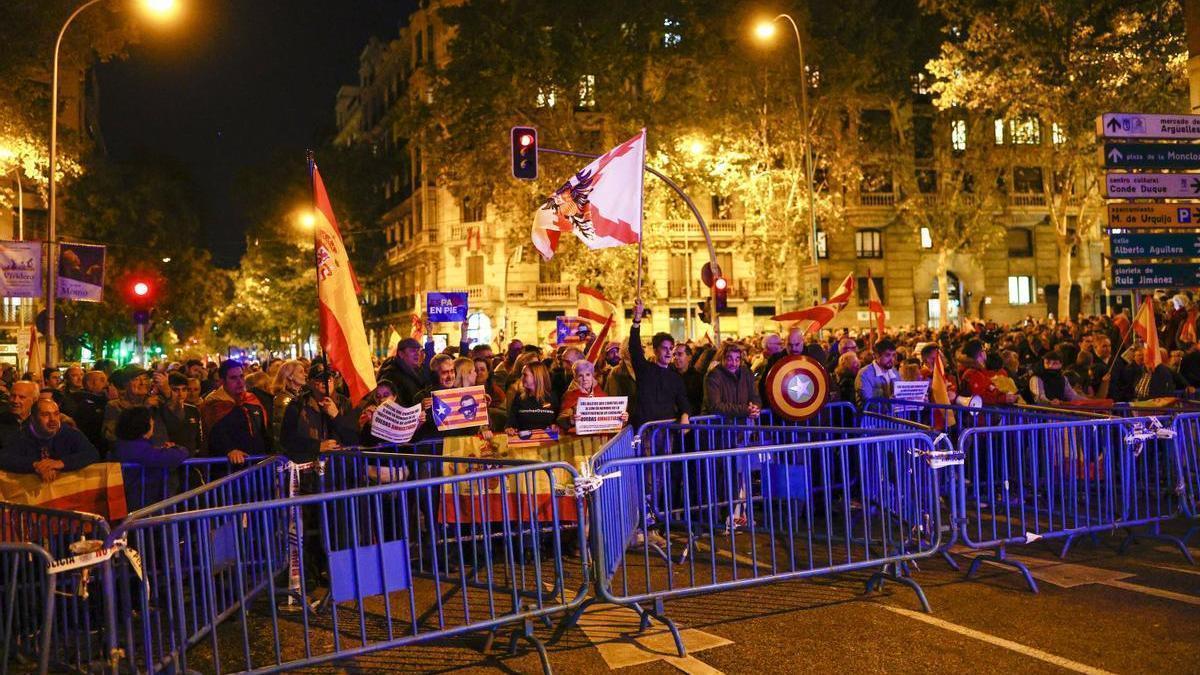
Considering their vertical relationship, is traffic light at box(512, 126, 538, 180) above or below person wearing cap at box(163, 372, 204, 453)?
above

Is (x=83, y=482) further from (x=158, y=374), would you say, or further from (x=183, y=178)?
(x=183, y=178)

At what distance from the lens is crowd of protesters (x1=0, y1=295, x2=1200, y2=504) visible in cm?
783

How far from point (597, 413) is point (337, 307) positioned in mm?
2482

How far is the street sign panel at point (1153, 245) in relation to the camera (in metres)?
12.4

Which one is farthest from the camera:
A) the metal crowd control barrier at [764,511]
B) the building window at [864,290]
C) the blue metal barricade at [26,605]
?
the building window at [864,290]

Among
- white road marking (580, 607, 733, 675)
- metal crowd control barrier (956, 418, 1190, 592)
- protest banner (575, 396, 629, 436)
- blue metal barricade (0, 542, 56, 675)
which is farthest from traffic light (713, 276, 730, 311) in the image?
blue metal barricade (0, 542, 56, 675)

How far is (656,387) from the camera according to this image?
998 cm

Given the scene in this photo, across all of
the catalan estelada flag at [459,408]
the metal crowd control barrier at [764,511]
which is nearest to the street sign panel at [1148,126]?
the metal crowd control barrier at [764,511]

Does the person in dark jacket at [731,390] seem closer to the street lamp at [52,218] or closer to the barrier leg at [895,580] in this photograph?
the barrier leg at [895,580]

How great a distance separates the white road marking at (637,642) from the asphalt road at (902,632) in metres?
0.01

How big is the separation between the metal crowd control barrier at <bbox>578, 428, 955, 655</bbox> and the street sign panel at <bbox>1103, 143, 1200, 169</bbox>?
5935 mm

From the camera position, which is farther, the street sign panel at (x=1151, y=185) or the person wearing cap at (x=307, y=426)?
the street sign panel at (x=1151, y=185)

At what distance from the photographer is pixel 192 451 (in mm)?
9320

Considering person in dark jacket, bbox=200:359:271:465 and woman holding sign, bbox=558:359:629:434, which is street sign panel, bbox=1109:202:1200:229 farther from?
person in dark jacket, bbox=200:359:271:465
